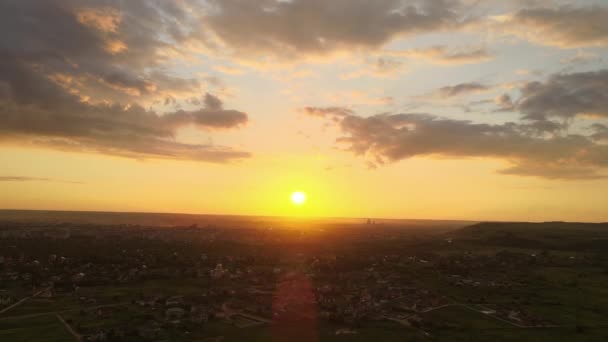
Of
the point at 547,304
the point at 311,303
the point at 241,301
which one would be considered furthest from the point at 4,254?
the point at 547,304

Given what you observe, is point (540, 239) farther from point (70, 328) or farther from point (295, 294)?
point (70, 328)

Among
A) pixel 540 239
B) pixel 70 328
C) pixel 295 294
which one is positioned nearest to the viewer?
pixel 70 328

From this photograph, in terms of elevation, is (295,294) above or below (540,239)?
below

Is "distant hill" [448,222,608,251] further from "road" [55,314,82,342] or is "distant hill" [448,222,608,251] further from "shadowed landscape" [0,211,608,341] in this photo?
"road" [55,314,82,342]

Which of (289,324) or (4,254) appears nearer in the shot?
(289,324)

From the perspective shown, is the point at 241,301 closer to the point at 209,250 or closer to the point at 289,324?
the point at 289,324

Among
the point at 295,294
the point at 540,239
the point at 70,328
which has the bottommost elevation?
the point at 70,328

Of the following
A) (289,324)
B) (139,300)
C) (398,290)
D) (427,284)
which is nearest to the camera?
(289,324)

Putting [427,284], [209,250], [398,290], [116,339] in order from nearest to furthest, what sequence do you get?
[116,339], [398,290], [427,284], [209,250]

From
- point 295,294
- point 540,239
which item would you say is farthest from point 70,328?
point 540,239

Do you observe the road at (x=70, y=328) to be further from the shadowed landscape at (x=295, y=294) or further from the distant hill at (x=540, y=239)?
the distant hill at (x=540, y=239)

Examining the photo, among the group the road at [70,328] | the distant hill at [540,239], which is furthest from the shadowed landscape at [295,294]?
the distant hill at [540,239]
